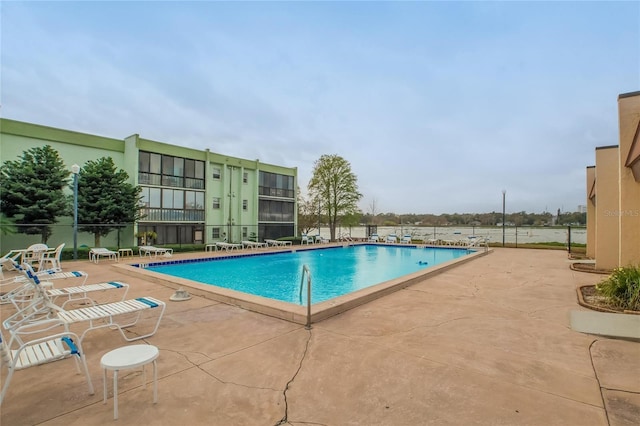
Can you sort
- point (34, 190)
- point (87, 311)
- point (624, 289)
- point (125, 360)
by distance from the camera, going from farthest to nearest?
point (34, 190), point (624, 289), point (87, 311), point (125, 360)

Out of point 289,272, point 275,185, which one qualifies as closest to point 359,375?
point 289,272

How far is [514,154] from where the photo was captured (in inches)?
732

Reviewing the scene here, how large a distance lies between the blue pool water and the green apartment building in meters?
5.16

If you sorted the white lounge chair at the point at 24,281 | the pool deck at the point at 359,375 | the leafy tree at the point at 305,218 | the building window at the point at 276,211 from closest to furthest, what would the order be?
the pool deck at the point at 359,375
the white lounge chair at the point at 24,281
the building window at the point at 276,211
the leafy tree at the point at 305,218

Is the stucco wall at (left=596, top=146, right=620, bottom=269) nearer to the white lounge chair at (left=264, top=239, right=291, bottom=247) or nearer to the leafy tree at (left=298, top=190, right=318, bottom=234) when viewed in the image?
the white lounge chair at (left=264, top=239, right=291, bottom=247)

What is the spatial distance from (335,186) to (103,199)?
15.4 meters

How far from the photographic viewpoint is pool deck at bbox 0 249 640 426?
86.4 inches

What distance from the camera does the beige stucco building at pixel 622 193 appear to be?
22.7 feet

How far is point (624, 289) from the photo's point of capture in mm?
5223

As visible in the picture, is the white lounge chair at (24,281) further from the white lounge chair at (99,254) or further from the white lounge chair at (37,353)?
the white lounge chair at (99,254)

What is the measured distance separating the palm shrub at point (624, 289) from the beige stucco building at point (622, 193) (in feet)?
5.31

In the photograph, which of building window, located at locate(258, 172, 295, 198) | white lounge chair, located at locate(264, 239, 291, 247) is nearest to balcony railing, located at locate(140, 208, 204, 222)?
white lounge chair, located at locate(264, 239, 291, 247)

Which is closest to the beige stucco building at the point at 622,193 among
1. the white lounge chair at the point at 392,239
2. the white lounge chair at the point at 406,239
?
the white lounge chair at the point at 406,239

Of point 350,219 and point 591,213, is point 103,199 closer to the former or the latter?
point 350,219
